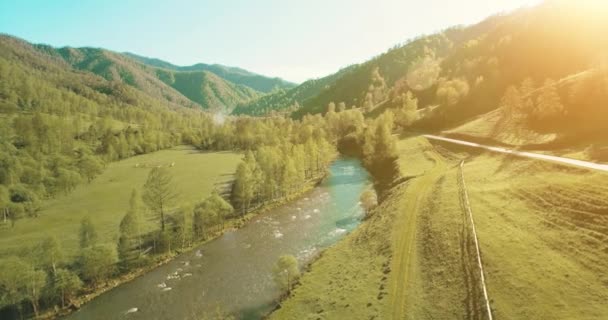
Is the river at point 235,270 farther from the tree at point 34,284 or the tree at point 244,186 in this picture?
the tree at point 244,186

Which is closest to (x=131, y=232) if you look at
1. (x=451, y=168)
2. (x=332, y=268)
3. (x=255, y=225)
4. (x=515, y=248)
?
(x=255, y=225)

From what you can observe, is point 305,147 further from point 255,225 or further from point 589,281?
point 589,281

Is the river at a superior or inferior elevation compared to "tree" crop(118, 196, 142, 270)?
inferior

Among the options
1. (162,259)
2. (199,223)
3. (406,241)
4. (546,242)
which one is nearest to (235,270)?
(162,259)

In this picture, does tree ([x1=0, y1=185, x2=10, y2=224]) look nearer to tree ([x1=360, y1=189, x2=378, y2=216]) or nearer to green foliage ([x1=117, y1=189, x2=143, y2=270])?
green foliage ([x1=117, y1=189, x2=143, y2=270])

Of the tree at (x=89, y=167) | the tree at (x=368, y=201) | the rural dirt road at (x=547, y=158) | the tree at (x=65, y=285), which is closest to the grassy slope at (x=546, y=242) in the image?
the rural dirt road at (x=547, y=158)

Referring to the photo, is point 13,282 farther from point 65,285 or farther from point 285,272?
point 285,272

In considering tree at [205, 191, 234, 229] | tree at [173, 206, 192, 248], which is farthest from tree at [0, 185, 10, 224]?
tree at [205, 191, 234, 229]
